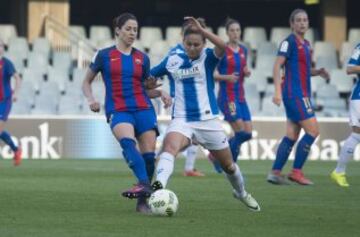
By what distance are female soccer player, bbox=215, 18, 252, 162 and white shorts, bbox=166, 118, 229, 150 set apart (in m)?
6.50

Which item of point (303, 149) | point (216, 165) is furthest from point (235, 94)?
point (303, 149)

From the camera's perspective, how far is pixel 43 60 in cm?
2812

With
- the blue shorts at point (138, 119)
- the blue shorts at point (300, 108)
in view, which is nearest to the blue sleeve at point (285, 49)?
the blue shorts at point (300, 108)

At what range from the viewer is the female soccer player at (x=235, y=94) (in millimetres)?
18109

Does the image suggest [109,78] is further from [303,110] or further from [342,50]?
[342,50]

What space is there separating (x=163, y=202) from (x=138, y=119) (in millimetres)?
1173

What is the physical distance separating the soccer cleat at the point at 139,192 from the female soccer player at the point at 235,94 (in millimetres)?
6960

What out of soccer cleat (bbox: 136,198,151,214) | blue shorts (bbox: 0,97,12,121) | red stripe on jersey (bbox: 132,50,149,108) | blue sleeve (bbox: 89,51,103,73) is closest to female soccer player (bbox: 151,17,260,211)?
red stripe on jersey (bbox: 132,50,149,108)

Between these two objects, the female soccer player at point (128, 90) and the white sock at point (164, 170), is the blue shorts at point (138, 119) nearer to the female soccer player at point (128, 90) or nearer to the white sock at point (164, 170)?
the female soccer player at point (128, 90)

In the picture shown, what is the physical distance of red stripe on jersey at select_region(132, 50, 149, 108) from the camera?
11750mm

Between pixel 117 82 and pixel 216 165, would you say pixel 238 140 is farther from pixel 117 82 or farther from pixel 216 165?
pixel 117 82

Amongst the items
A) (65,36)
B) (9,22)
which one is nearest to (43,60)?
(65,36)

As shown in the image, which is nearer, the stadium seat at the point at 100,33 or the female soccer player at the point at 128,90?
the female soccer player at the point at 128,90

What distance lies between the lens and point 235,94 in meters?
18.4
